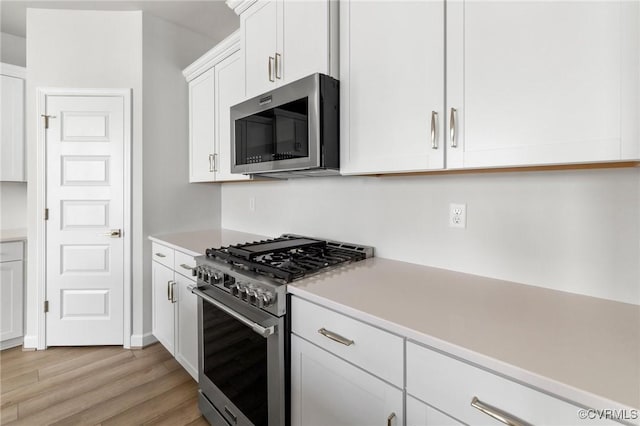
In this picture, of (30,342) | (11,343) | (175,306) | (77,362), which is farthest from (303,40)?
(11,343)

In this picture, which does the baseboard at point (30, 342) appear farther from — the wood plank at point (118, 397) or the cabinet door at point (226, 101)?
the cabinet door at point (226, 101)

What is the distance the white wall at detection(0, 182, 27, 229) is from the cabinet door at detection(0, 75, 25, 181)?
339 millimetres

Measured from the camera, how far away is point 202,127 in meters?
2.72

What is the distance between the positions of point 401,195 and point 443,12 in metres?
0.80

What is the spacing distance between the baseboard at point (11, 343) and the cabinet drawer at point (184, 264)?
1754mm

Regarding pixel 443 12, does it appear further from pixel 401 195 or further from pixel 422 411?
pixel 422 411

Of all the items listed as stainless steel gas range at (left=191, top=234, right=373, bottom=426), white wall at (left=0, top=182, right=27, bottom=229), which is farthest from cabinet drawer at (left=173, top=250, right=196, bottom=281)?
white wall at (left=0, top=182, right=27, bottom=229)

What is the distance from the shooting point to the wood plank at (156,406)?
185cm

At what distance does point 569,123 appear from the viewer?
0.91m

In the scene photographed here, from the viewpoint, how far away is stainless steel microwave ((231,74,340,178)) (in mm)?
1463

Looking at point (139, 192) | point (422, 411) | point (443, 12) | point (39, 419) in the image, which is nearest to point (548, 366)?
point (422, 411)

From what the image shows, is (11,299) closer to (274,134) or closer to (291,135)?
(274,134)

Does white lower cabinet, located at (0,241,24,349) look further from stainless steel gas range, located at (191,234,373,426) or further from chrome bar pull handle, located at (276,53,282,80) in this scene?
chrome bar pull handle, located at (276,53,282,80)

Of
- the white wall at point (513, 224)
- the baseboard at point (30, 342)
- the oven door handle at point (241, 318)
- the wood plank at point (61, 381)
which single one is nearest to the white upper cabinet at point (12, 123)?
the baseboard at point (30, 342)
